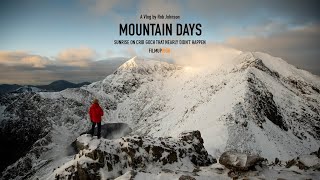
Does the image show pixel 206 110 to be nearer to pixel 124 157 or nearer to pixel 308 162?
pixel 308 162

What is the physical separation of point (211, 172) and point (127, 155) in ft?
22.2

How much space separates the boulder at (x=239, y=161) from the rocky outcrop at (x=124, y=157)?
379 centimetres

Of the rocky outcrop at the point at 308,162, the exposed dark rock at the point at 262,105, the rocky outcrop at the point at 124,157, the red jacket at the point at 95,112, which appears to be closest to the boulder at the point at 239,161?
the rocky outcrop at the point at 308,162

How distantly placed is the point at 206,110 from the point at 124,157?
8656cm

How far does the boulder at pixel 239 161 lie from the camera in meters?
19.1

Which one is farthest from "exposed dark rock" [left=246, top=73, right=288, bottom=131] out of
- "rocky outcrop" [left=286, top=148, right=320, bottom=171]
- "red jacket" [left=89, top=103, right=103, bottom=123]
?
"red jacket" [left=89, top=103, right=103, bottom=123]

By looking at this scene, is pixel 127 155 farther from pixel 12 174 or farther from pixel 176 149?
pixel 12 174

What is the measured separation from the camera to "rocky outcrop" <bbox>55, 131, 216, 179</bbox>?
20828 mm

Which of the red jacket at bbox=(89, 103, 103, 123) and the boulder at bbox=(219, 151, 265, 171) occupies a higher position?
the red jacket at bbox=(89, 103, 103, 123)

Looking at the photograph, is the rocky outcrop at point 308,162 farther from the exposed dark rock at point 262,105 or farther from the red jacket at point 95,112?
the exposed dark rock at point 262,105

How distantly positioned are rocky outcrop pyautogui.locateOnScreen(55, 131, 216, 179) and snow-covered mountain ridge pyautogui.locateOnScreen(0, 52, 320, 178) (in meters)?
49.3

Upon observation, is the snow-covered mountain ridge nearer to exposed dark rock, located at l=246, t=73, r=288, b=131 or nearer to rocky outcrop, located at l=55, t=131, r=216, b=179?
exposed dark rock, located at l=246, t=73, r=288, b=131

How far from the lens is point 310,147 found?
90125mm

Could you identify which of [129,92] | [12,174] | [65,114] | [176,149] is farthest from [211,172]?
[129,92]
